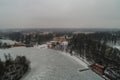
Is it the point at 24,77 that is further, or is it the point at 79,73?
the point at 79,73

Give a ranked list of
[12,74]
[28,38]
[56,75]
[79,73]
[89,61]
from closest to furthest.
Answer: [12,74] < [56,75] < [79,73] < [89,61] < [28,38]

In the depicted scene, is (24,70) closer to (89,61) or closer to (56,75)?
(56,75)

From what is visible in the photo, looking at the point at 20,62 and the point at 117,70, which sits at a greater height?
the point at 20,62

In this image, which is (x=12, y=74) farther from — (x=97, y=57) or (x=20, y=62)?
(x=97, y=57)

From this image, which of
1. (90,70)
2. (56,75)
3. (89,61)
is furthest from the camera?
(89,61)

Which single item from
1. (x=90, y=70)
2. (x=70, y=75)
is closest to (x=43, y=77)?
(x=70, y=75)

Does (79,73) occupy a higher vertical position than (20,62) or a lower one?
lower

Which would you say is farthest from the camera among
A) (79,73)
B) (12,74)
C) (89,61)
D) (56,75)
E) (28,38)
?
(28,38)

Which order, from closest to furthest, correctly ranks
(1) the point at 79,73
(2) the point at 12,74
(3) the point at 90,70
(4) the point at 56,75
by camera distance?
(2) the point at 12,74, (4) the point at 56,75, (1) the point at 79,73, (3) the point at 90,70

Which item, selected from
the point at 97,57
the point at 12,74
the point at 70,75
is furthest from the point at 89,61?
the point at 12,74
